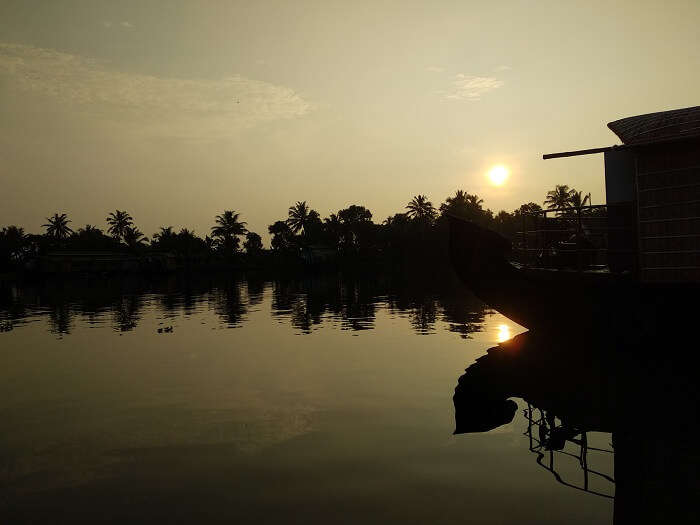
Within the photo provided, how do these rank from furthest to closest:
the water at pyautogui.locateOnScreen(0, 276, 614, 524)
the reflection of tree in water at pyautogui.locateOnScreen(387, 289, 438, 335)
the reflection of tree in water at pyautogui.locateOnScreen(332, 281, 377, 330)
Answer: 1. the reflection of tree in water at pyautogui.locateOnScreen(332, 281, 377, 330)
2. the reflection of tree in water at pyautogui.locateOnScreen(387, 289, 438, 335)
3. the water at pyautogui.locateOnScreen(0, 276, 614, 524)

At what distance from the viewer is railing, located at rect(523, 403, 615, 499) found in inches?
241

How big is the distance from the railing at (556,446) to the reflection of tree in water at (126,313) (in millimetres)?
17534

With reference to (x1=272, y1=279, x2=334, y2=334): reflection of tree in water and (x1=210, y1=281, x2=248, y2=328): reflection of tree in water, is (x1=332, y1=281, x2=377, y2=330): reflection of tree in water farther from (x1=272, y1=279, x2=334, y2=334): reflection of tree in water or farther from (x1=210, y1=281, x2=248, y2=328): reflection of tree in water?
(x1=210, y1=281, x2=248, y2=328): reflection of tree in water

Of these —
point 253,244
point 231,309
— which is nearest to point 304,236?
point 253,244

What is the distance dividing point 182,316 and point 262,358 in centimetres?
1260

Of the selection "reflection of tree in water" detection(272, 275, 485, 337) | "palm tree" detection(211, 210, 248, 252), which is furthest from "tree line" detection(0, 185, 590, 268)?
"reflection of tree in water" detection(272, 275, 485, 337)

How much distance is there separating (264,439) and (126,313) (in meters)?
22.4

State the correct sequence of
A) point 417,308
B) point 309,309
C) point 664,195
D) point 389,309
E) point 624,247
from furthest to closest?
point 309,309
point 417,308
point 389,309
point 624,247
point 664,195

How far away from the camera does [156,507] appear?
566 cm

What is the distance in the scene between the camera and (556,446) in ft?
24.0

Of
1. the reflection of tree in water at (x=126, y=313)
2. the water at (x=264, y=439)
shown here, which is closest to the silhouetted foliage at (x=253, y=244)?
the reflection of tree in water at (x=126, y=313)

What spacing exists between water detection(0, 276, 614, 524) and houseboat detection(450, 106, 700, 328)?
2586 millimetres

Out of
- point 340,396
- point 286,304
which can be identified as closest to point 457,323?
point 340,396

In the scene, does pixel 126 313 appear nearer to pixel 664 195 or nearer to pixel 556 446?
pixel 556 446
